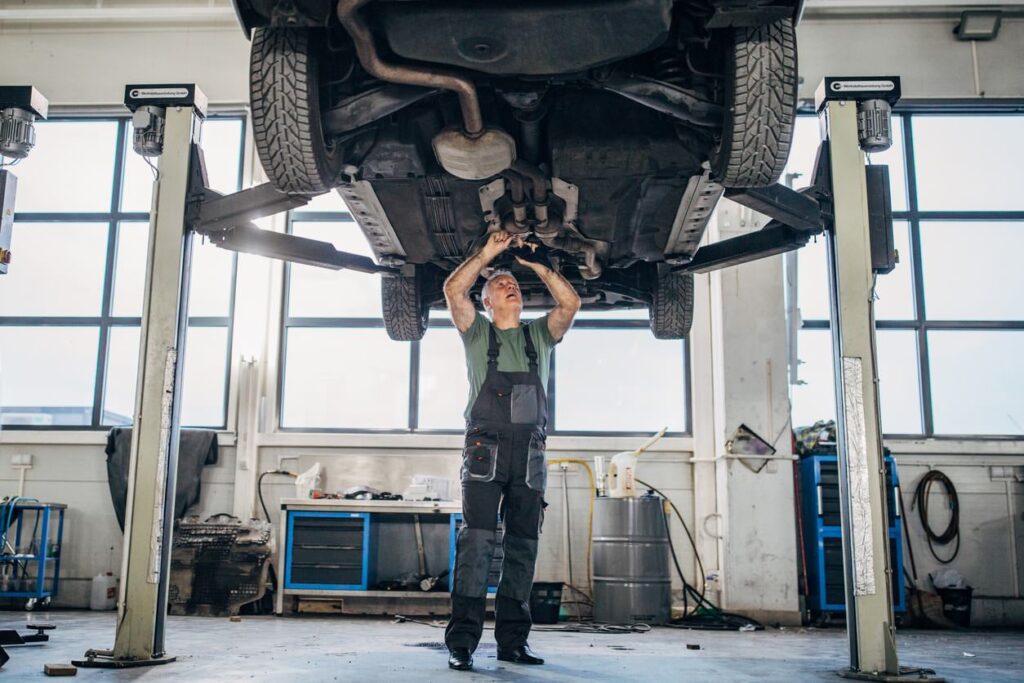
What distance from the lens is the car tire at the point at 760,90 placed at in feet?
7.95

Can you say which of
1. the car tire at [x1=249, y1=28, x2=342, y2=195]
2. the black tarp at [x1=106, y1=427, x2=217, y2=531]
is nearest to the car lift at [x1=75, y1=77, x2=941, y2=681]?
the car tire at [x1=249, y1=28, x2=342, y2=195]

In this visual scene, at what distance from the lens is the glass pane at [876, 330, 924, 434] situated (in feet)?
22.8

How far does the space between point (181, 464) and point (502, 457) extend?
13.9ft

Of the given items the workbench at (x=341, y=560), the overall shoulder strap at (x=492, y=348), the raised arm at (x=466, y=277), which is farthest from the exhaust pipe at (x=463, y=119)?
the workbench at (x=341, y=560)

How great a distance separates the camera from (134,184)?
7.56 m

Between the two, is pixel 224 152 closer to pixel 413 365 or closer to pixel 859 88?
pixel 413 365

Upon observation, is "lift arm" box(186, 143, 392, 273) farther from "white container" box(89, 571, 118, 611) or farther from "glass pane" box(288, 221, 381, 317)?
"white container" box(89, 571, 118, 611)

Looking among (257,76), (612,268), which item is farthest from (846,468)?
(257,76)

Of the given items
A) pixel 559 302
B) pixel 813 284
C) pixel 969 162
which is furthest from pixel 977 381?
pixel 559 302

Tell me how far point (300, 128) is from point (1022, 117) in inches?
273

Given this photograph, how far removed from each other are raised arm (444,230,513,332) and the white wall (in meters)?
3.48

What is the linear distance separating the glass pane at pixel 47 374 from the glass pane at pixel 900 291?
6363mm

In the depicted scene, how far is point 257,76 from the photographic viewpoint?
2.55 m

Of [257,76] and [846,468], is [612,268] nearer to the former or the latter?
[846,468]
